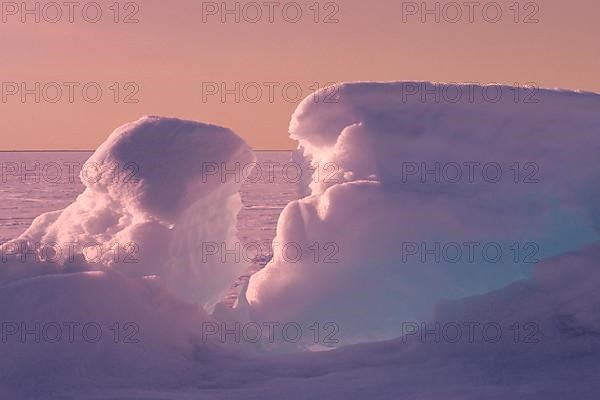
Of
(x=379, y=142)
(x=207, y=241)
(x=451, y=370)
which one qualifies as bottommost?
(x=451, y=370)

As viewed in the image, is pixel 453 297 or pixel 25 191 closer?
pixel 453 297

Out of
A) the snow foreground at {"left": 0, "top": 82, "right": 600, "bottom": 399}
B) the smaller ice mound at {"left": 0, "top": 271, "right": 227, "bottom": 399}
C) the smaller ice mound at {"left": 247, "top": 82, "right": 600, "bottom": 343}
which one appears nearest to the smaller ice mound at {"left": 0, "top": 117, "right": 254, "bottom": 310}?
the snow foreground at {"left": 0, "top": 82, "right": 600, "bottom": 399}

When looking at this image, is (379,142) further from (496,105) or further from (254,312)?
(254,312)

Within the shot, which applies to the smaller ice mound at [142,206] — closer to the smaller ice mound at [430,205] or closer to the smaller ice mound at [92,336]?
the smaller ice mound at [92,336]

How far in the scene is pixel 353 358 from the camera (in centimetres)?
682

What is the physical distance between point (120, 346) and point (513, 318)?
3.65m

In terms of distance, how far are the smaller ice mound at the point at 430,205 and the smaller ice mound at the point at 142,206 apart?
1139 mm

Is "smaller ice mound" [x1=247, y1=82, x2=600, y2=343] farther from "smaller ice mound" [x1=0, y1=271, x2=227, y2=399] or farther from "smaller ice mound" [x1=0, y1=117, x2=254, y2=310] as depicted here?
"smaller ice mound" [x1=0, y1=271, x2=227, y2=399]

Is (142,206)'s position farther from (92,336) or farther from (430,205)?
(430,205)

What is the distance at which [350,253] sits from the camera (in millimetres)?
8961

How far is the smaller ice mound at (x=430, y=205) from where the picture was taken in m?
8.71

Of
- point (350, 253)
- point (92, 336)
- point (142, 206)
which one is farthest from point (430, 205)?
point (92, 336)

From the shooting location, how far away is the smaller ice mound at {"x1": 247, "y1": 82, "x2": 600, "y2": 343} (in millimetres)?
8711

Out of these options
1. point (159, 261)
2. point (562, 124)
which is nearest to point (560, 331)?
point (562, 124)
